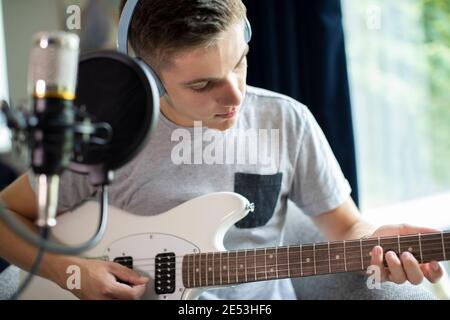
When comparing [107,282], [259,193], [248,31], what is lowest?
[107,282]

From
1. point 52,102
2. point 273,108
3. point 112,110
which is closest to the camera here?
point 52,102

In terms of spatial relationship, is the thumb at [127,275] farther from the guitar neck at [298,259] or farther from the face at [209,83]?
the face at [209,83]

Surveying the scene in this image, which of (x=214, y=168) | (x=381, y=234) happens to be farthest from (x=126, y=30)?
(x=381, y=234)

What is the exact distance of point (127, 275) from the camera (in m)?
0.93

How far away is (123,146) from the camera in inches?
25.9

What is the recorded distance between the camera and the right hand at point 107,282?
3.00 ft

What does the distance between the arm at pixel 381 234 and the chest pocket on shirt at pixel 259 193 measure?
0.09m

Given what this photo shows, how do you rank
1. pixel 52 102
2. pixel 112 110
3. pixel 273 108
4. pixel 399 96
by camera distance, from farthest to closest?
pixel 399 96, pixel 273 108, pixel 112 110, pixel 52 102

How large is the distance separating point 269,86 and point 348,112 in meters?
0.15

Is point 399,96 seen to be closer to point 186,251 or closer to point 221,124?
point 221,124

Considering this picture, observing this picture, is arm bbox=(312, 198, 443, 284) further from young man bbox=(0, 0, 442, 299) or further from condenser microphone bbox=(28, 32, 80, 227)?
condenser microphone bbox=(28, 32, 80, 227)

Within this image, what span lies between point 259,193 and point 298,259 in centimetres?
12

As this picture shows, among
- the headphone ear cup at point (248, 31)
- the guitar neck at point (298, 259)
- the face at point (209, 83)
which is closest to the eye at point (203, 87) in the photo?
the face at point (209, 83)

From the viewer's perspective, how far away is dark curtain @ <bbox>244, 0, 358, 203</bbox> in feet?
3.22
